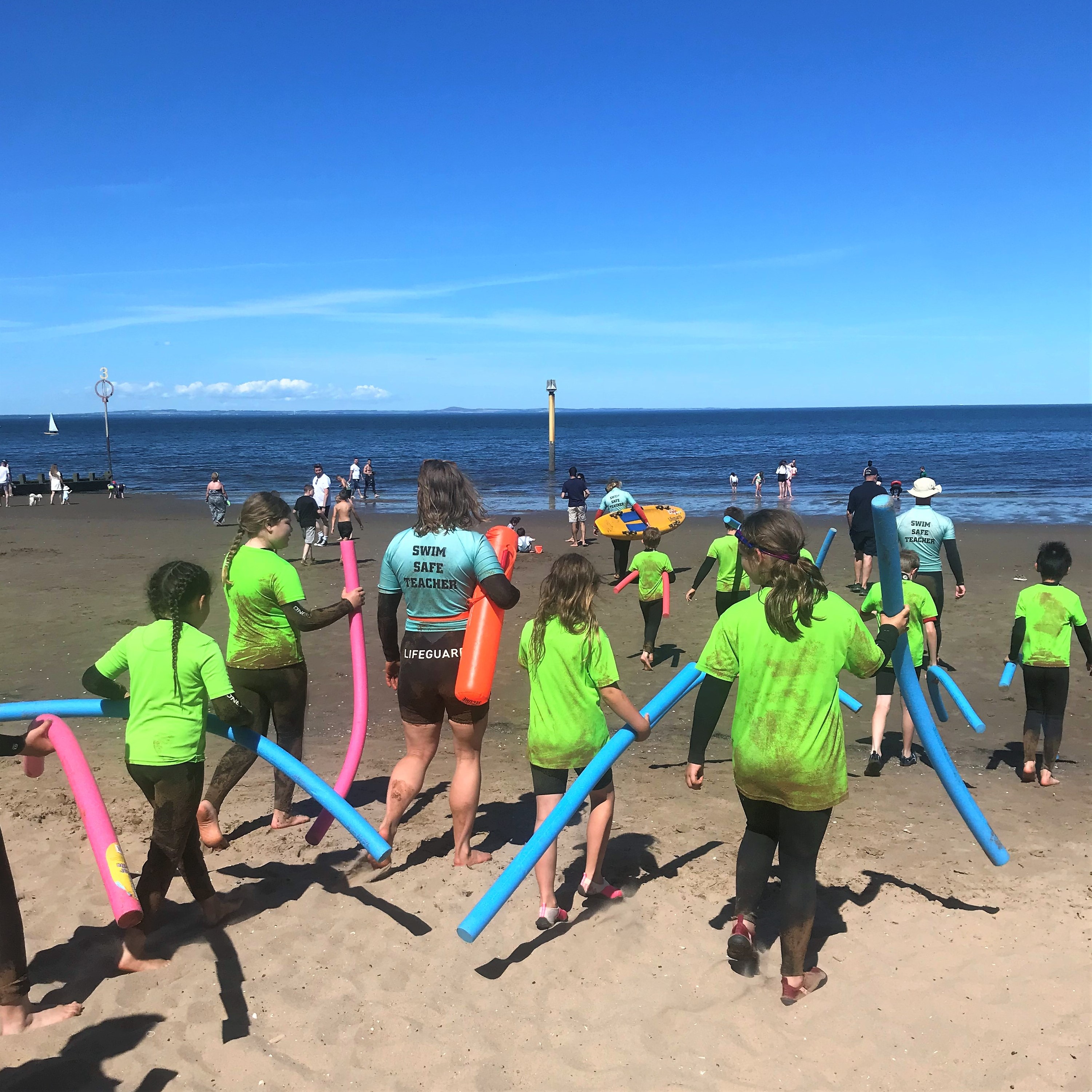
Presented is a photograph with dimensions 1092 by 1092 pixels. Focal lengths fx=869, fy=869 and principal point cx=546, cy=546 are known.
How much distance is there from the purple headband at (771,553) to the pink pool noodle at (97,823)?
102 inches

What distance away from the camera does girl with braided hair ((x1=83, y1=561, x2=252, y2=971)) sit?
366 cm

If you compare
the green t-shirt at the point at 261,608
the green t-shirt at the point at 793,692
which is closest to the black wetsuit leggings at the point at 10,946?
the green t-shirt at the point at 261,608

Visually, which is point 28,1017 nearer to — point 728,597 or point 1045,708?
point 728,597

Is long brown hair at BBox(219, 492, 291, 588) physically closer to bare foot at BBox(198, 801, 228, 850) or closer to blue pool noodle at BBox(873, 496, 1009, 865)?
bare foot at BBox(198, 801, 228, 850)

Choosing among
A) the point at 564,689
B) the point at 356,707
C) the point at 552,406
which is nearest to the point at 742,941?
the point at 564,689

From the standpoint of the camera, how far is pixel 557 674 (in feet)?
13.2

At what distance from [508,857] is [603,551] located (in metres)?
13.7

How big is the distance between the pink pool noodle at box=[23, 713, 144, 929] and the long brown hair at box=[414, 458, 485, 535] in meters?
1.81

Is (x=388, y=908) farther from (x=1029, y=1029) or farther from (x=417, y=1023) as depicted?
(x=1029, y=1029)

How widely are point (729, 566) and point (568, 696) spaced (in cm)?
423

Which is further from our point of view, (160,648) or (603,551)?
(603,551)

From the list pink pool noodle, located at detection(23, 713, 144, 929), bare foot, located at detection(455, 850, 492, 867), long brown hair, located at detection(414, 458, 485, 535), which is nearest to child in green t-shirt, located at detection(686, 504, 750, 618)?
bare foot, located at detection(455, 850, 492, 867)

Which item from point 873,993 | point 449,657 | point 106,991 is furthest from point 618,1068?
point 106,991

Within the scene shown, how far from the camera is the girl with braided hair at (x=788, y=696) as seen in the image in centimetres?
330
